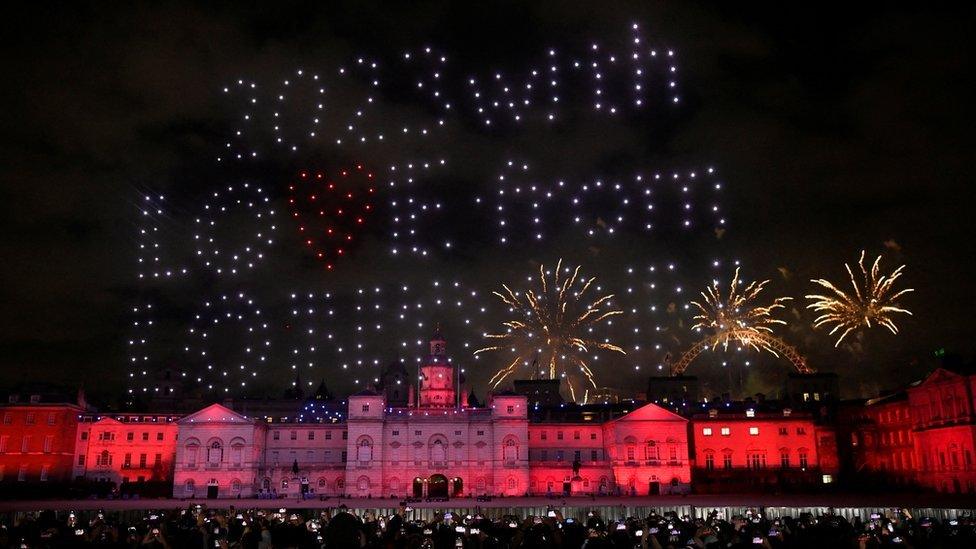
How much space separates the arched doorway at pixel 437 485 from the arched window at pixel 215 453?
18.5 meters

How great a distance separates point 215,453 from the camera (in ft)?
250

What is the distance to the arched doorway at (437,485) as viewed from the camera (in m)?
76.6

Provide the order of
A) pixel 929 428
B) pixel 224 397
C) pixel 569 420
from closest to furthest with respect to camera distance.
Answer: pixel 929 428, pixel 569 420, pixel 224 397

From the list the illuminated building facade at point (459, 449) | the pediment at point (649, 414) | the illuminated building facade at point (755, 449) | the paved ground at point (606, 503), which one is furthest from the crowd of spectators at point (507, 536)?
the illuminated building facade at point (755, 449)

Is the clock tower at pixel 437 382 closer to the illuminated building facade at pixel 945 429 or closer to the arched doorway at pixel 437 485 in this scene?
the arched doorway at pixel 437 485

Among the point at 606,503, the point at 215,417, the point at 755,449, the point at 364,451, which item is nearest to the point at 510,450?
the point at 364,451

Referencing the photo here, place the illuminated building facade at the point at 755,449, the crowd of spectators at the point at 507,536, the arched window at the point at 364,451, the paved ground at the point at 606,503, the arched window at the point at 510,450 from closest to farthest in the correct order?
the crowd of spectators at the point at 507,536, the paved ground at the point at 606,503, the arched window at the point at 364,451, the arched window at the point at 510,450, the illuminated building facade at the point at 755,449

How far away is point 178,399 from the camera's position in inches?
3925

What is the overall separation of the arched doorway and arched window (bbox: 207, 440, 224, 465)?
18480 millimetres

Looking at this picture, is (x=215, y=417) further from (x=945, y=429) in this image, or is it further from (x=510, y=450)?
(x=945, y=429)

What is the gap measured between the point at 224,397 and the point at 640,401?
1858 inches

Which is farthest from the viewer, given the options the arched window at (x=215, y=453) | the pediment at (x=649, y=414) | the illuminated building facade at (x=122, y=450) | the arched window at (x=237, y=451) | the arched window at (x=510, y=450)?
the illuminated building facade at (x=122, y=450)

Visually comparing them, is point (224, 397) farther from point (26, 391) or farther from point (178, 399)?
point (26, 391)

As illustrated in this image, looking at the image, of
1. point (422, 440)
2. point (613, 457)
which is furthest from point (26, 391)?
point (613, 457)
